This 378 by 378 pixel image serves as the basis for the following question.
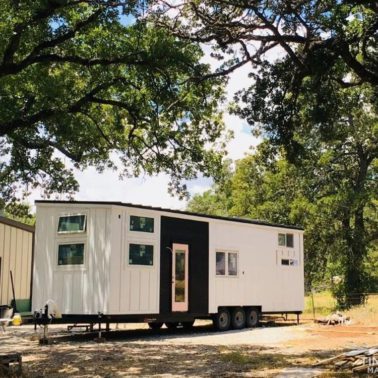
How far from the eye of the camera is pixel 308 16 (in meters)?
10.4

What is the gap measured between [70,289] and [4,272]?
A: 6904mm

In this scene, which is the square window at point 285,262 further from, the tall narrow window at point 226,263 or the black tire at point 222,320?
the black tire at point 222,320

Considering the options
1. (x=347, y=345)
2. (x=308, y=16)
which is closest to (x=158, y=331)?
(x=347, y=345)

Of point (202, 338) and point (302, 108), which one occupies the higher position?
point (302, 108)

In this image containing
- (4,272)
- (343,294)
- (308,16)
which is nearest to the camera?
(308,16)

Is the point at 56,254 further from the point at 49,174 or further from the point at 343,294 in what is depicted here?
the point at 343,294

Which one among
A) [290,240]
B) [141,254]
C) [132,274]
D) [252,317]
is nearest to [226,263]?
[252,317]

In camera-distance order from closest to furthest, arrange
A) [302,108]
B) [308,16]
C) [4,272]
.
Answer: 1. [308,16]
2. [302,108]
3. [4,272]

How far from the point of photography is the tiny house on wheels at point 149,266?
14672 millimetres

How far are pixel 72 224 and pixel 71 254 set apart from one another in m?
0.74

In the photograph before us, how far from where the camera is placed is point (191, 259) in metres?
16.9

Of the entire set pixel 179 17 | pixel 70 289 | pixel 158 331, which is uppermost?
pixel 179 17

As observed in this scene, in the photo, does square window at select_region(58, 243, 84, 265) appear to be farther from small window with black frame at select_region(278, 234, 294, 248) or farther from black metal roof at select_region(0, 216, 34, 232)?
small window with black frame at select_region(278, 234, 294, 248)

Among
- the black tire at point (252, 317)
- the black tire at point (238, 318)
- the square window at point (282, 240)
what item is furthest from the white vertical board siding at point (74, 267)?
the square window at point (282, 240)
